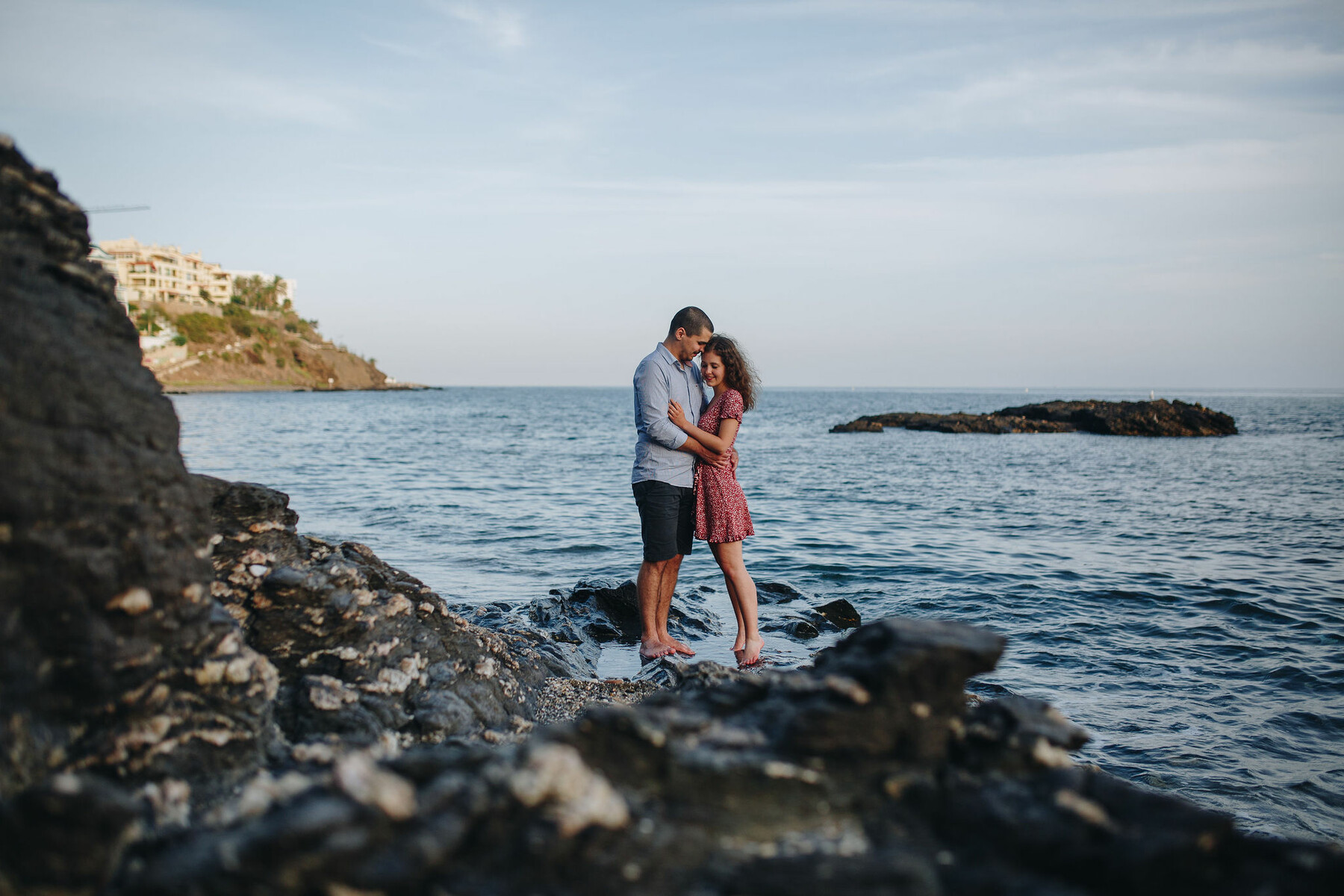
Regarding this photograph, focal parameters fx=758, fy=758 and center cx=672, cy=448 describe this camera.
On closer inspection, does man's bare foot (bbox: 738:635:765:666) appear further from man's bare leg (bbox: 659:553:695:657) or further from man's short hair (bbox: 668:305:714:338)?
man's short hair (bbox: 668:305:714:338)

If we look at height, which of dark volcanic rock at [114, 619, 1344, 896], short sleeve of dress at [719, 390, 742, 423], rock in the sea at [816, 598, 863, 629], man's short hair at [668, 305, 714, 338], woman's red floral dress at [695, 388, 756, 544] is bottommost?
rock in the sea at [816, 598, 863, 629]

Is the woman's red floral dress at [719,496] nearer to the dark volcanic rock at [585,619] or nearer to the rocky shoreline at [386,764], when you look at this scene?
the dark volcanic rock at [585,619]

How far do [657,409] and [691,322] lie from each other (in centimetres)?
79

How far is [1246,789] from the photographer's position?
16.1ft

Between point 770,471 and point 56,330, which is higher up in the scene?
point 56,330

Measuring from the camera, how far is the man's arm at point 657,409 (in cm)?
621

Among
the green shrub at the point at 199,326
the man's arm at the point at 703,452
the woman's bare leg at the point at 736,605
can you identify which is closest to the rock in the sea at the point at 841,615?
the woman's bare leg at the point at 736,605

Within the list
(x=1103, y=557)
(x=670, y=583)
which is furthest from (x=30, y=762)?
(x=1103, y=557)

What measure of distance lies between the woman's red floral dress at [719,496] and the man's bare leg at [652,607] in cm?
41

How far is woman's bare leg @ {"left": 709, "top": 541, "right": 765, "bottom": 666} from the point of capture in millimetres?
6453

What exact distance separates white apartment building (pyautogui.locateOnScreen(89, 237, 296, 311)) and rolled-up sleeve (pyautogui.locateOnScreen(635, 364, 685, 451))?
128316 mm

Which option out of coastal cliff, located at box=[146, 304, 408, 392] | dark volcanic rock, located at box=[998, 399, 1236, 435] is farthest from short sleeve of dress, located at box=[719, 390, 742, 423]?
coastal cliff, located at box=[146, 304, 408, 392]

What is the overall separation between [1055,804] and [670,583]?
4.60 m

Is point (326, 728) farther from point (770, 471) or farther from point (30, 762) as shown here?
point (770, 471)
